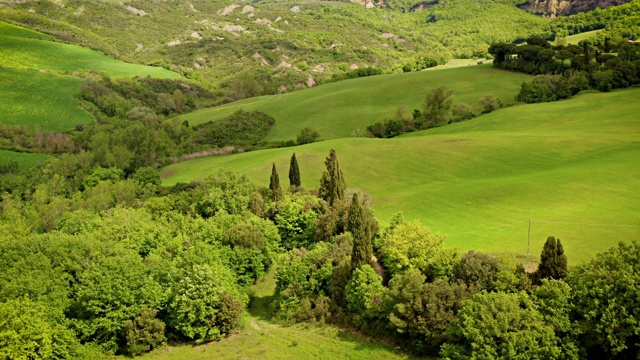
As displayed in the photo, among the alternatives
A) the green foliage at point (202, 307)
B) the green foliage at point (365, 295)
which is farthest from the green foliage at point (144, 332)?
the green foliage at point (365, 295)

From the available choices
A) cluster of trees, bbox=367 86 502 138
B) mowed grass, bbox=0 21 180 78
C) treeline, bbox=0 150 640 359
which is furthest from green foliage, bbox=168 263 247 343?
mowed grass, bbox=0 21 180 78

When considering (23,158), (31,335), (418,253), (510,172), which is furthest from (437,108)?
(31,335)

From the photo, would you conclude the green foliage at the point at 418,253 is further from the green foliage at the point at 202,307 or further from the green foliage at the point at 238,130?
the green foliage at the point at 238,130

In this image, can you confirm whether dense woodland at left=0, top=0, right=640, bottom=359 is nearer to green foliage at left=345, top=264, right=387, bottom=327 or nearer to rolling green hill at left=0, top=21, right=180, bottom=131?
green foliage at left=345, top=264, right=387, bottom=327

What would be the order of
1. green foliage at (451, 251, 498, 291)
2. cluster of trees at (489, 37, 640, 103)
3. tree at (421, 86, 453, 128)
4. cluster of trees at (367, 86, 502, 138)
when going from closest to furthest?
green foliage at (451, 251, 498, 291) → cluster of trees at (367, 86, 502, 138) → tree at (421, 86, 453, 128) → cluster of trees at (489, 37, 640, 103)

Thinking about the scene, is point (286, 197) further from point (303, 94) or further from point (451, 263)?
point (303, 94)

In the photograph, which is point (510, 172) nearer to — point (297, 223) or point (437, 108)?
point (297, 223)
